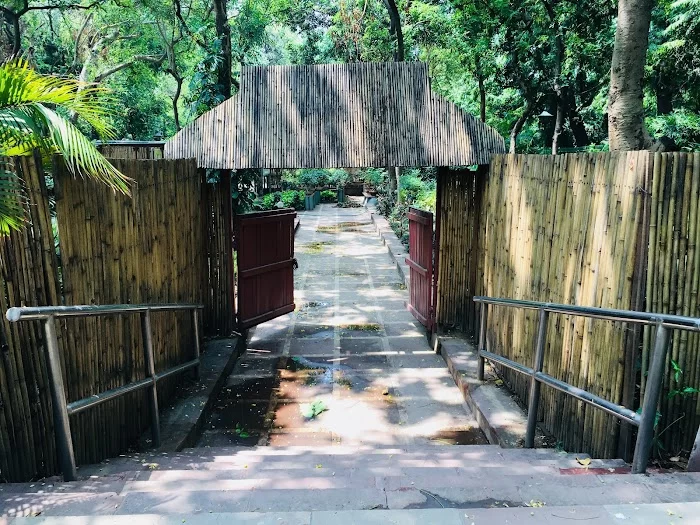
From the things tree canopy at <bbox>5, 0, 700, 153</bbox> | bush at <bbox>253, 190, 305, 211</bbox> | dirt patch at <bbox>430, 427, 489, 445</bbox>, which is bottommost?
dirt patch at <bbox>430, 427, 489, 445</bbox>

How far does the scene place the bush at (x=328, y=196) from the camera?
27.0 metres

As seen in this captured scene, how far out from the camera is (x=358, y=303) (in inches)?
344

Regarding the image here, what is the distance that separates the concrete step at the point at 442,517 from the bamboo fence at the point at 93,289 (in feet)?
2.65

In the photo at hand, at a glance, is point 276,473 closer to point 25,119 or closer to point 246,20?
point 25,119

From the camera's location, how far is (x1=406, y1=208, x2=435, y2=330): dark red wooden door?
22.0ft

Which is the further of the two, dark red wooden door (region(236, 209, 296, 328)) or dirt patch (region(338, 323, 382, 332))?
dirt patch (region(338, 323, 382, 332))

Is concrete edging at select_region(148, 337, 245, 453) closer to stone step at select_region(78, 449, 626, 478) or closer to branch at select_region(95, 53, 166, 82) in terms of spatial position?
stone step at select_region(78, 449, 626, 478)

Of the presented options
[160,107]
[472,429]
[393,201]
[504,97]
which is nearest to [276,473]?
[472,429]

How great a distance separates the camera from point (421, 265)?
700 centimetres

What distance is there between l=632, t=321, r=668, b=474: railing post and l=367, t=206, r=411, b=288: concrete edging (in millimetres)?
6095

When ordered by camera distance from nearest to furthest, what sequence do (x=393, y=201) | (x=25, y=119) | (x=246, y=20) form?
1. (x=25, y=119)
2. (x=246, y=20)
3. (x=393, y=201)

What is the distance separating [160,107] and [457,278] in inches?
807

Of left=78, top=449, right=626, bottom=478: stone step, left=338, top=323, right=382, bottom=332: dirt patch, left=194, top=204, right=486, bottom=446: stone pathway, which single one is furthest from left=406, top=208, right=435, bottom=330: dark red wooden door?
left=78, top=449, right=626, bottom=478: stone step

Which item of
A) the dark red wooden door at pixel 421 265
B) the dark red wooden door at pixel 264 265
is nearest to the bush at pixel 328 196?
the dark red wooden door at pixel 421 265
